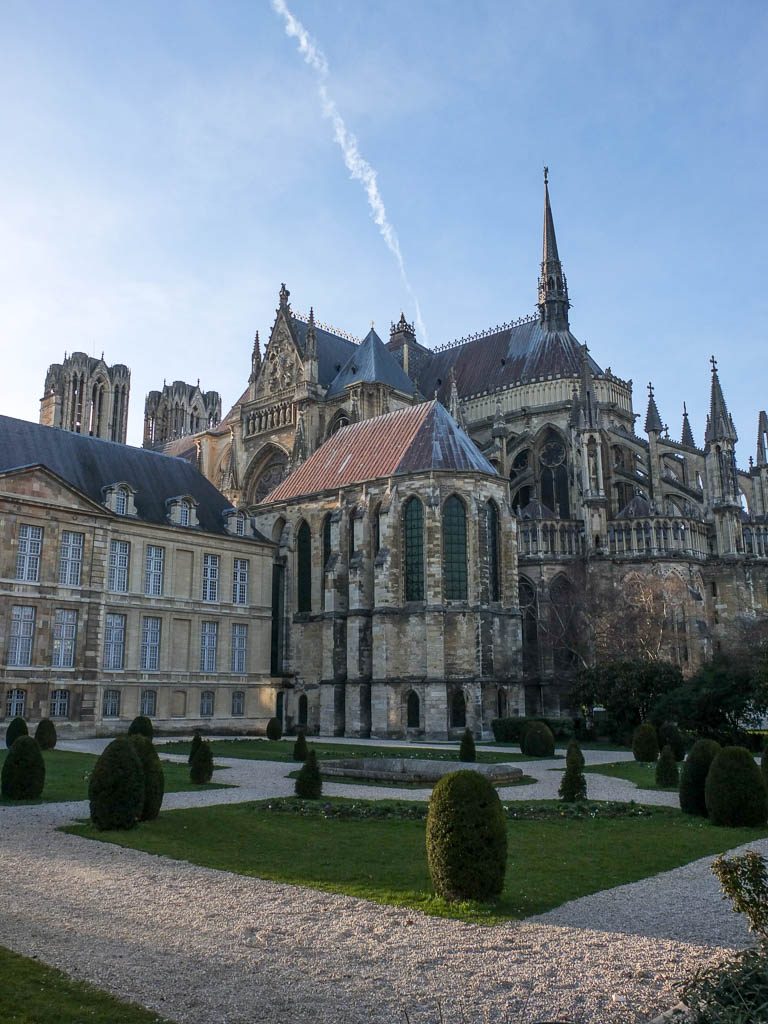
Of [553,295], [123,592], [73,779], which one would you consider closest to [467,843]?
[73,779]

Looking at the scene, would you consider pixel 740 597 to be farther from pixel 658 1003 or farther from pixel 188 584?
pixel 658 1003

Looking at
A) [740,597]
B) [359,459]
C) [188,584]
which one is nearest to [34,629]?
[188,584]

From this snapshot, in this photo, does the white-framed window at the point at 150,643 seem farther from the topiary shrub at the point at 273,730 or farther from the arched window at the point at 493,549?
the arched window at the point at 493,549

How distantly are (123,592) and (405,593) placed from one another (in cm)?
1289

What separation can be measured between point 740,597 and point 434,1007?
46.0 m

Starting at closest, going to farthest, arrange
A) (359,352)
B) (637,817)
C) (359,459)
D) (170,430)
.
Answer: (637,817) → (359,459) → (359,352) → (170,430)

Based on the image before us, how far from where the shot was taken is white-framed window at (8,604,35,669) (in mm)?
33719

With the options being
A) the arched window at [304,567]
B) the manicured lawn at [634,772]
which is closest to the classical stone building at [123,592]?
the arched window at [304,567]

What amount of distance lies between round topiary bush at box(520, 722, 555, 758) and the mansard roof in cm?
3160

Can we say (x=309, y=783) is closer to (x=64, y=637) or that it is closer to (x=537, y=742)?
(x=537, y=742)

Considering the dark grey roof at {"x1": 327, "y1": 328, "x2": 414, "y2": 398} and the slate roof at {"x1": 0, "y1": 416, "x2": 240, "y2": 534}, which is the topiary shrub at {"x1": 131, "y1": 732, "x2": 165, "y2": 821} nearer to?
the slate roof at {"x1": 0, "y1": 416, "x2": 240, "y2": 534}

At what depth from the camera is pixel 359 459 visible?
151ft

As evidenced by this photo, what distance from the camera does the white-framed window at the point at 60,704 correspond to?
34541 millimetres

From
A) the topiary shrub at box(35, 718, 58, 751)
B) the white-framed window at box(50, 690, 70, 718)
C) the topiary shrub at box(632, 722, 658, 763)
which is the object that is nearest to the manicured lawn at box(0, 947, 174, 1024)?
the topiary shrub at box(35, 718, 58, 751)
